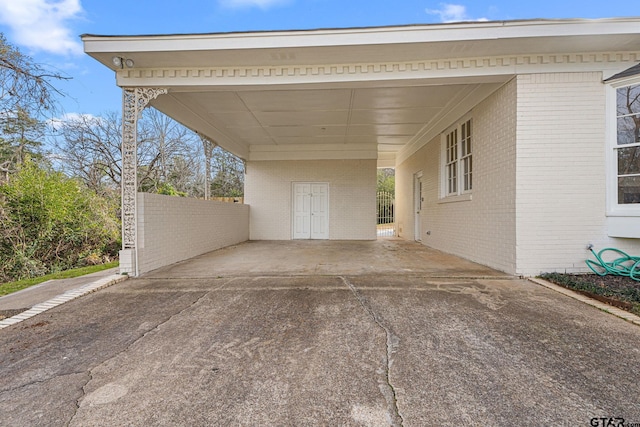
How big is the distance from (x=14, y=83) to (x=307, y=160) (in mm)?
7297

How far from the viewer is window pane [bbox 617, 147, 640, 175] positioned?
13.4ft

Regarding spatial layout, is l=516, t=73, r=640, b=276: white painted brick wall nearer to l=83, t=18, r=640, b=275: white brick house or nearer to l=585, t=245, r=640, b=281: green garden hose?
l=83, t=18, r=640, b=275: white brick house

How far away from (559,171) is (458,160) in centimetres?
229

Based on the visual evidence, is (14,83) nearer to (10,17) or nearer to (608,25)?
(10,17)

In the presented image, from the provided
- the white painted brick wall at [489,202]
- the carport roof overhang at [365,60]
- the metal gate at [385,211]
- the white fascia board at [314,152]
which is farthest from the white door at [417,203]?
the metal gate at [385,211]

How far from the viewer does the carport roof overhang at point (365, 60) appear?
4020 mm

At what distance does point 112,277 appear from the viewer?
14.8ft

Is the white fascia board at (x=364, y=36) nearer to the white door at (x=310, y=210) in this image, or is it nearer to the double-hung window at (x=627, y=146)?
the double-hung window at (x=627, y=146)

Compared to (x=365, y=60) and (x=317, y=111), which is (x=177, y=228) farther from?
(x=365, y=60)

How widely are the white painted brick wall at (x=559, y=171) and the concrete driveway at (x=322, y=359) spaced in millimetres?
996

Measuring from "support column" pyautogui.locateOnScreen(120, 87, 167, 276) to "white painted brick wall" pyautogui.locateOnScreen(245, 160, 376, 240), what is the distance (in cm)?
600

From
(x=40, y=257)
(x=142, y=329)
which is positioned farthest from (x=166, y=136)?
(x=142, y=329)

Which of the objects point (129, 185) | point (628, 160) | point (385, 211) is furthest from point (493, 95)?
point (385, 211)

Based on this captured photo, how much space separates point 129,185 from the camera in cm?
468
